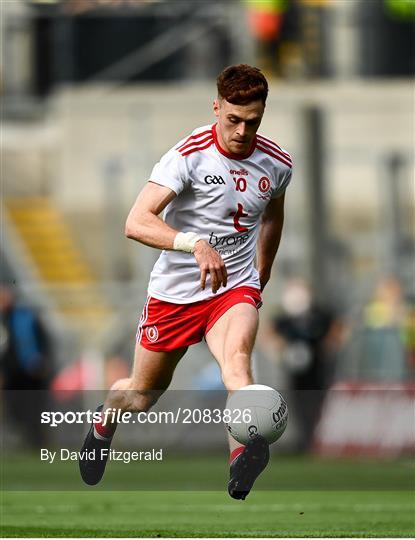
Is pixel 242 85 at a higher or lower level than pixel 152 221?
higher

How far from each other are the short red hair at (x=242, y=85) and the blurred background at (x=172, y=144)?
33.5ft

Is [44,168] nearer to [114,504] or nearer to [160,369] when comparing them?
[114,504]

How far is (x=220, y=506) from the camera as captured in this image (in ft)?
45.7

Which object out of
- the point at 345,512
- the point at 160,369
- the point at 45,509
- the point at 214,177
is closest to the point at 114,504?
the point at 45,509

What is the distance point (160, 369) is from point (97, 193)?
13639 millimetres

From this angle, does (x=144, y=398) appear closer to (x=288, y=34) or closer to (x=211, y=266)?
(x=211, y=266)

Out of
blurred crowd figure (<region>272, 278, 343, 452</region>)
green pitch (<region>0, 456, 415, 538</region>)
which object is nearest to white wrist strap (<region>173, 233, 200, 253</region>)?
green pitch (<region>0, 456, 415, 538</region>)

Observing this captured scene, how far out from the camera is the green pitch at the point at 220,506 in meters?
11.3

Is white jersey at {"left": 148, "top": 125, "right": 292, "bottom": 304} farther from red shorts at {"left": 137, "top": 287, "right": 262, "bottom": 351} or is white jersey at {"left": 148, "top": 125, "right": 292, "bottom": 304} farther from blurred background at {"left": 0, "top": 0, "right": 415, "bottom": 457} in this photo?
blurred background at {"left": 0, "top": 0, "right": 415, "bottom": 457}

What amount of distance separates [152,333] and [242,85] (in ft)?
5.34

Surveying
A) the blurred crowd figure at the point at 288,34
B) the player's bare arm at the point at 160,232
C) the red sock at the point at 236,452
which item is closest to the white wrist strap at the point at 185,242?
the player's bare arm at the point at 160,232

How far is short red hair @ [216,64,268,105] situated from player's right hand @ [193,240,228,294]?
0.86 m

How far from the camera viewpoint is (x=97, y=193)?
2414cm

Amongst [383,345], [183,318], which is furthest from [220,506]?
[383,345]
